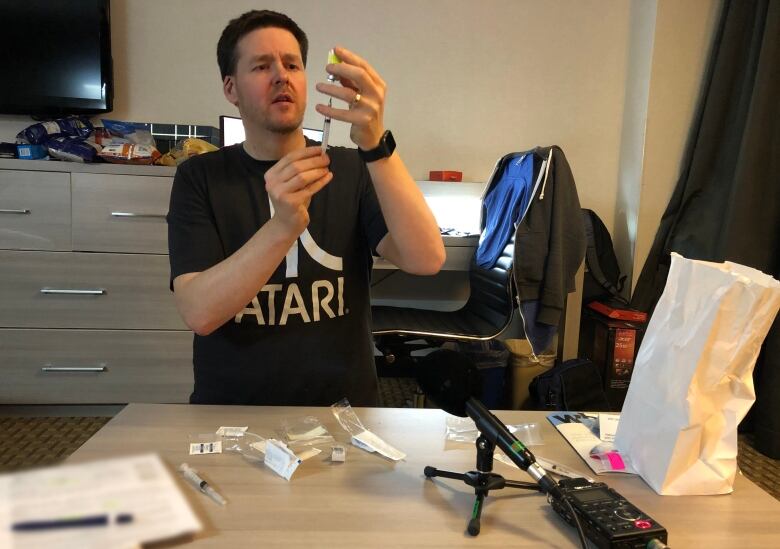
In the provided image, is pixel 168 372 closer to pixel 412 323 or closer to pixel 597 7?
pixel 412 323

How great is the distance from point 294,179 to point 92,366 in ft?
5.88

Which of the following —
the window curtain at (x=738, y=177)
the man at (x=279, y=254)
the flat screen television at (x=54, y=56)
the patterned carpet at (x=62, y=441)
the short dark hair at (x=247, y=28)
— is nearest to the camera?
the man at (x=279, y=254)

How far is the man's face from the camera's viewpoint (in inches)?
41.8

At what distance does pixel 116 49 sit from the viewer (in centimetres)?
255

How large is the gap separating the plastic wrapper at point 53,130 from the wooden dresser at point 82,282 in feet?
0.63

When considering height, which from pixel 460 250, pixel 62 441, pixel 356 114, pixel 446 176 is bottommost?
pixel 62 441

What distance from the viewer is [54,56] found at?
2410mm

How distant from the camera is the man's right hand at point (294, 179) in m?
0.85

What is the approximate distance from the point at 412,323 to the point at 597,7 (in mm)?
1843

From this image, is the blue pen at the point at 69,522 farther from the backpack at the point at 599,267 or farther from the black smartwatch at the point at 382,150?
the backpack at the point at 599,267

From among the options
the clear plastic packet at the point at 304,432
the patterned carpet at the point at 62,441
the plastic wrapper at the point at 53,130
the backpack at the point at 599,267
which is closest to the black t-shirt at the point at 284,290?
the clear plastic packet at the point at 304,432

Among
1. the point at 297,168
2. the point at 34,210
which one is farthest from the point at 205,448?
the point at 34,210

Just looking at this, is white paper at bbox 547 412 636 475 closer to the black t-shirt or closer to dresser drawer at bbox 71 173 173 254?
the black t-shirt

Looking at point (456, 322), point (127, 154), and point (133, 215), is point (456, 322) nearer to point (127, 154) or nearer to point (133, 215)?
point (133, 215)
